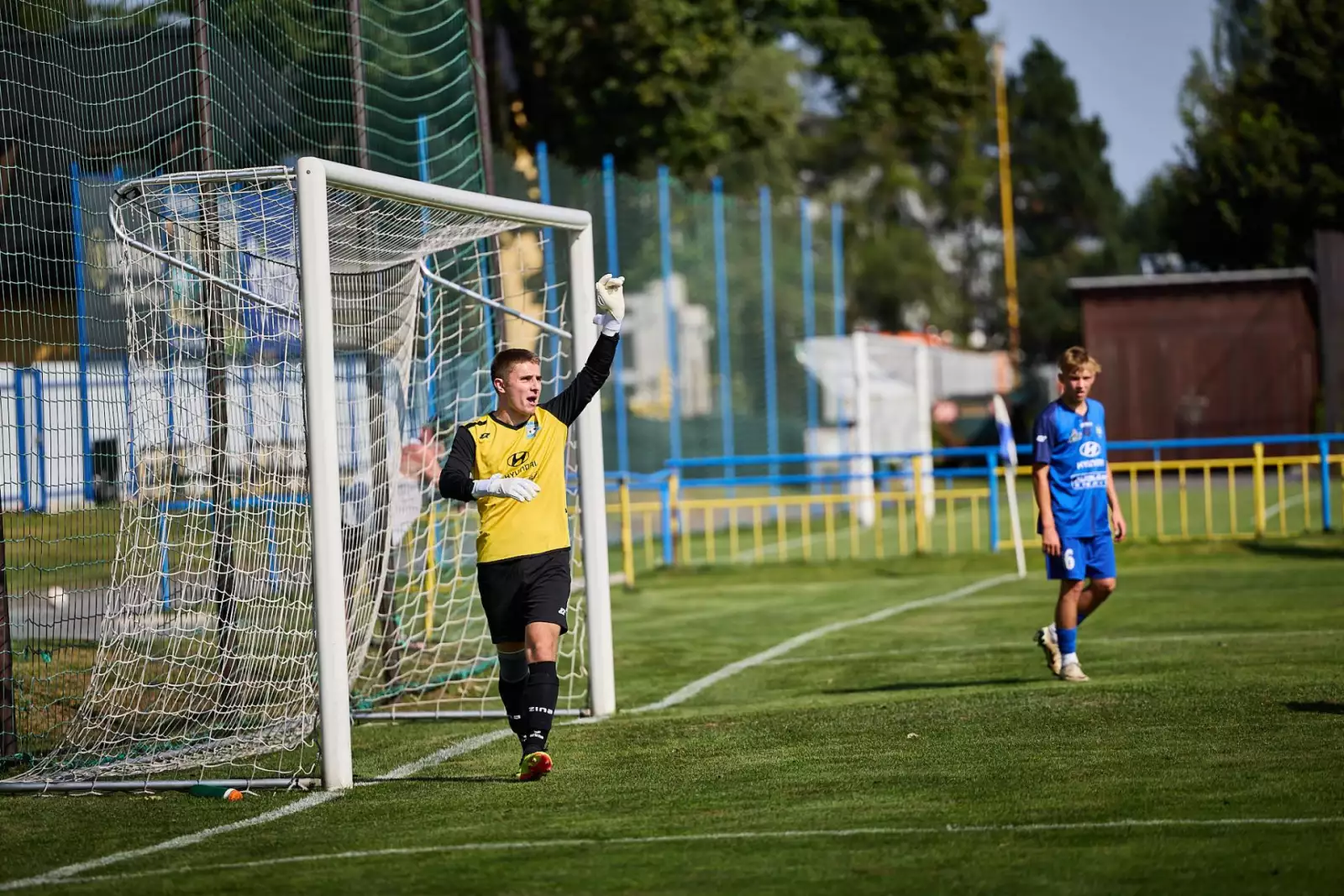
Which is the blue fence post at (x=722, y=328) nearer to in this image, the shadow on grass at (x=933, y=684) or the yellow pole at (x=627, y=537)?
the yellow pole at (x=627, y=537)

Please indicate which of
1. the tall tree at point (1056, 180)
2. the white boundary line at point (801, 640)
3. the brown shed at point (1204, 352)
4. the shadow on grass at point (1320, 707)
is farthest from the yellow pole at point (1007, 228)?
the shadow on grass at point (1320, 707)

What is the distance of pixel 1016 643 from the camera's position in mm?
12781

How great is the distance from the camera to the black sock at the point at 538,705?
313 inches

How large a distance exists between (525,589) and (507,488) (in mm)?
601

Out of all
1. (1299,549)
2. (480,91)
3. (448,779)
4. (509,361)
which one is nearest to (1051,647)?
(448,779)

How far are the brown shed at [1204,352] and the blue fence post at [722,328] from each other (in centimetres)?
1050

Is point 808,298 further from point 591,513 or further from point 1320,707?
point 1320,707

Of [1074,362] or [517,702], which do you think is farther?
[1074,362]

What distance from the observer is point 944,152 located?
76562mm

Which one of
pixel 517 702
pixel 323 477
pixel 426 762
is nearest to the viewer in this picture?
pixel 323 477

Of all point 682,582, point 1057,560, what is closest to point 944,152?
point 682,582

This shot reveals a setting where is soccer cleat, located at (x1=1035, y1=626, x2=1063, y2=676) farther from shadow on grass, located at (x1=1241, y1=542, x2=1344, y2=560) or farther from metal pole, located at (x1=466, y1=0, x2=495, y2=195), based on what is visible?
shadow on grass, located at (x1=1241, y1=542, x2=1344, y2=560)

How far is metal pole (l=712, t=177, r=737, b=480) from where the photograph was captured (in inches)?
1181

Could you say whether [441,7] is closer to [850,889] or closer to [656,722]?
[656,722]
